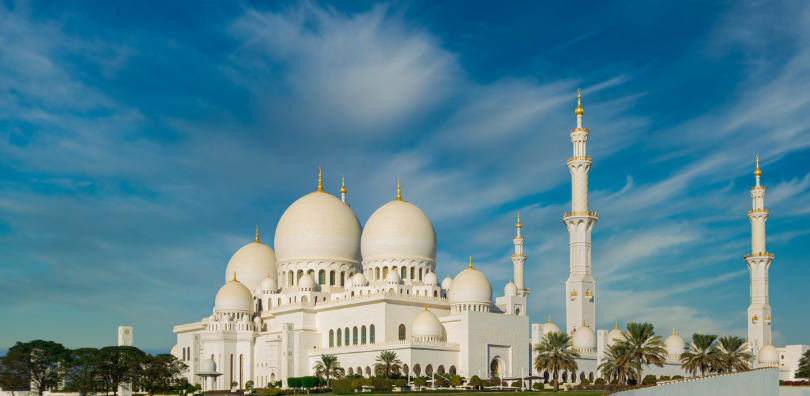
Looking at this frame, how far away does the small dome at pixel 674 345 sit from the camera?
255ft

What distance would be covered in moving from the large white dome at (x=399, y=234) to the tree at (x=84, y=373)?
2406 centimetres

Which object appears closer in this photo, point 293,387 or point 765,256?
point 293,387

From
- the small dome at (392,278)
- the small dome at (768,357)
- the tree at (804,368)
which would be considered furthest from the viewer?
the small dome at (768,357)

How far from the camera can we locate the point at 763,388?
40.3m

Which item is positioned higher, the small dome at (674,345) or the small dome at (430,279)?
the small dome at (430,279)

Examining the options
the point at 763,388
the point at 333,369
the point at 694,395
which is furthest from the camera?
the point at 333,369

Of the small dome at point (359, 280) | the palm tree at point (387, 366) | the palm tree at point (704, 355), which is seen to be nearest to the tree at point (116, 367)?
the palm tree at point (387, 366)

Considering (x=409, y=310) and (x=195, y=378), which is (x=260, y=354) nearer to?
(x=195, y=378)

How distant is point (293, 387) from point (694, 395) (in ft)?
111

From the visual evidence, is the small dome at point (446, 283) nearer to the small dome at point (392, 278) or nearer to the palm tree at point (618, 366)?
the small dome at point (392, 278)

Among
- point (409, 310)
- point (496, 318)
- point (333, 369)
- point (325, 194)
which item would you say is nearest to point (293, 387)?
point (333, 369)

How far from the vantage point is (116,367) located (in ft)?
191

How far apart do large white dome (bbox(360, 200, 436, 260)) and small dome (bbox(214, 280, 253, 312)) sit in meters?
10.9

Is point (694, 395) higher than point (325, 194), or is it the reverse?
point (325, 194)
